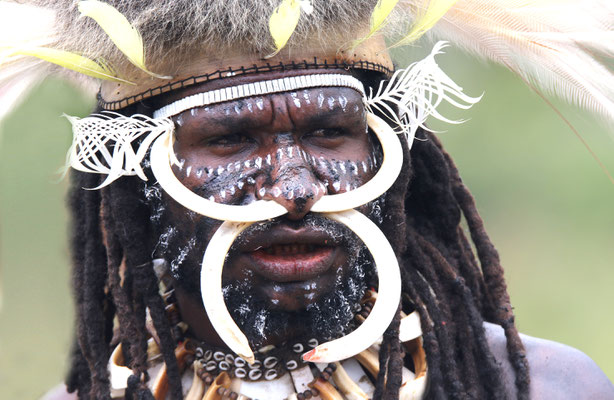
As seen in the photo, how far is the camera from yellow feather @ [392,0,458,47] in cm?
246

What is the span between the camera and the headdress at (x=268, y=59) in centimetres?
233

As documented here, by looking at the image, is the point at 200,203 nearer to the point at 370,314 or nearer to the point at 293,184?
the point at 293,184

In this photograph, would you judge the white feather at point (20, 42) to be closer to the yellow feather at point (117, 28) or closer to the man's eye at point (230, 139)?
the yellow feather at point (117, 28)

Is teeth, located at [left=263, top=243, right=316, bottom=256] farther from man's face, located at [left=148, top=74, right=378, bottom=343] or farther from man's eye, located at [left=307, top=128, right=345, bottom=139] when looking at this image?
man's eye, located at [left=307, top=128, right=345, bottom=139]

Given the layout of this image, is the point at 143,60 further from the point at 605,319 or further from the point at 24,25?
the point at 605,319

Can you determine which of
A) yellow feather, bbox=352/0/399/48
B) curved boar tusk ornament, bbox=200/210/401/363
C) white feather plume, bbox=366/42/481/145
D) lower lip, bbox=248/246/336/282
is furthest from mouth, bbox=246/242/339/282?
yellow feather, bbox=352/0/399/48

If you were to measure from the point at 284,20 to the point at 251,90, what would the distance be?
227 millimetres

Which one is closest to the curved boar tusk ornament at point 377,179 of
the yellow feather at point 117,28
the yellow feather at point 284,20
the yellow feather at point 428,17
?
the yellow feather at point 428,17

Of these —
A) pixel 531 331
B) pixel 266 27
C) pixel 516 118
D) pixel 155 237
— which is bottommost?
pixel 531 331

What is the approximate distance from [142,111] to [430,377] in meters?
1.19

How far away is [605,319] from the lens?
698 cm

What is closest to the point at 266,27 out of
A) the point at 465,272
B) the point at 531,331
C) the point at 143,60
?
the point at 143,60

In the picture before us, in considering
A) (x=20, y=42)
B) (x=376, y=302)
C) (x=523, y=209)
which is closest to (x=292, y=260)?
(x=376, y=302)

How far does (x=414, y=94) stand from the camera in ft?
8.56
